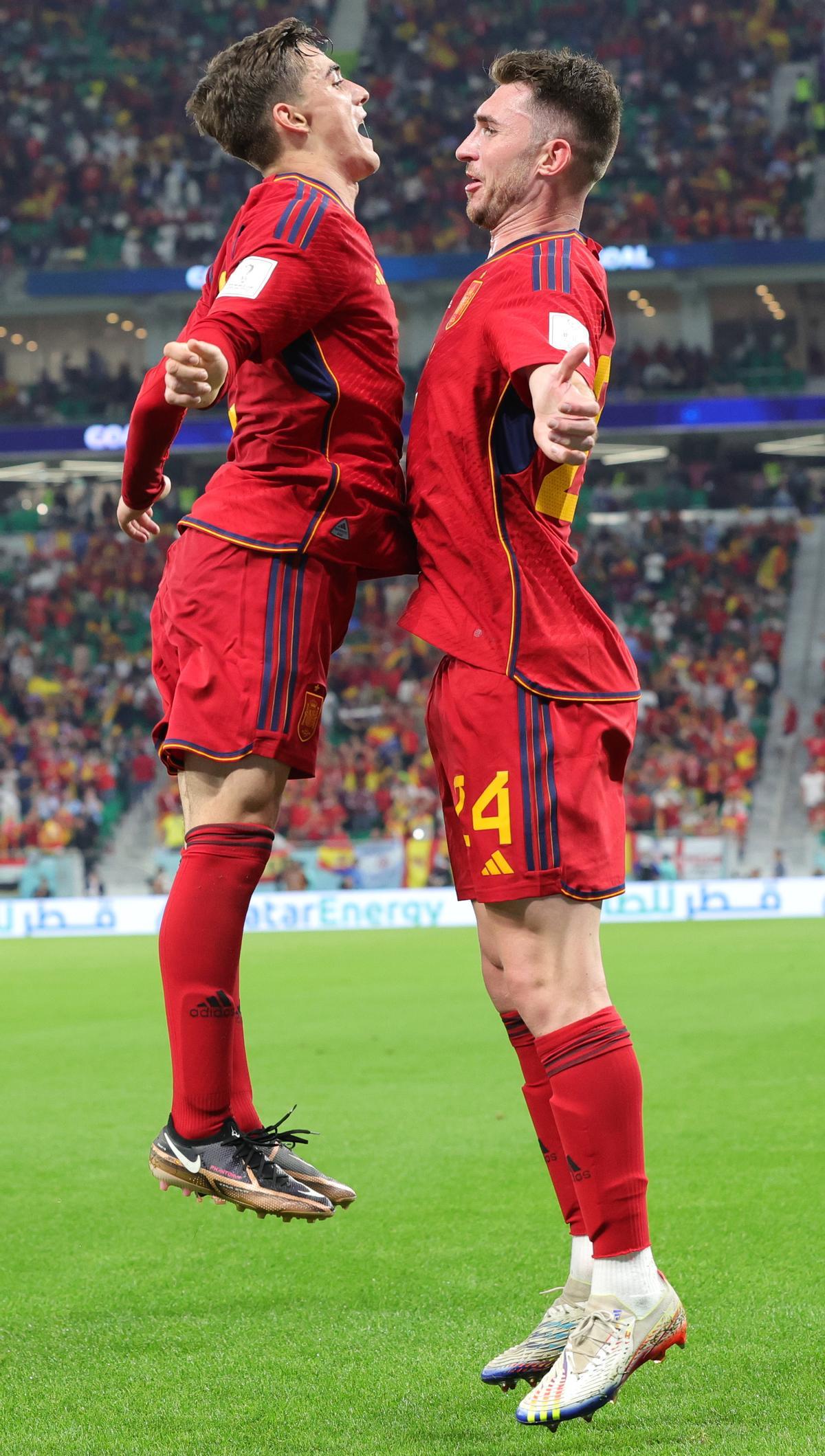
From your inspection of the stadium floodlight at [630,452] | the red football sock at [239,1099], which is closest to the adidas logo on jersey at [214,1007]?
the red football sock at [239,1099]

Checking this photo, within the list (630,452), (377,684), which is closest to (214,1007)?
(377,684)

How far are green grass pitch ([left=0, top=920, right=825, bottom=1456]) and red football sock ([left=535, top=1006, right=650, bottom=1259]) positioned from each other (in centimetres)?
43

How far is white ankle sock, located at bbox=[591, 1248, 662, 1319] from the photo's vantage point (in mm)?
2990

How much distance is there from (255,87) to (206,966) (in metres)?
1.87

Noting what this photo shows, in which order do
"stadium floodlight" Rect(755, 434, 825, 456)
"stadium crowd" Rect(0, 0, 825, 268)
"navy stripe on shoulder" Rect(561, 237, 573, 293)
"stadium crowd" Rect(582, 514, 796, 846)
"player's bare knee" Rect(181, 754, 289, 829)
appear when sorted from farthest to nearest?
"stadium crowd" Rect(0, 0, 825, 268) < "stadium floodlight" Rect(755, 434, 825, 456) < "stadium crowd" Rect(582, 514, 796, 846) < "player's bare knee" Rect(181, 754, 289, 829) < "navy stripe on shoulder" Rect(561, 237, 573, 293)

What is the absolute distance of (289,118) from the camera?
134 inches

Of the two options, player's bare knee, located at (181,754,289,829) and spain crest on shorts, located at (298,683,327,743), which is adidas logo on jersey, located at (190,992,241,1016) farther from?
spain crest on shorts, located at (298,683,327,743)

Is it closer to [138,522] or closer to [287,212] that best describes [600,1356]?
[138,522]

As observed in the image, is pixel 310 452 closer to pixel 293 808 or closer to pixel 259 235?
pixel 259 235

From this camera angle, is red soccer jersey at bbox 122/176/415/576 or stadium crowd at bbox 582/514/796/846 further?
stadium crowd at bbox 582/514/796/846

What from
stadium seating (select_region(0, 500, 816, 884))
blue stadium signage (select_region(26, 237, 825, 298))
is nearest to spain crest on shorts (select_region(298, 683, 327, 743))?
stadium seating (select_region(0, 500, 816, 884))

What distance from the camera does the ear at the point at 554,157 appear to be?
330 cm

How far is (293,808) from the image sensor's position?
20.4m

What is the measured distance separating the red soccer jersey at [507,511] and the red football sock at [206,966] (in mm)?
615
